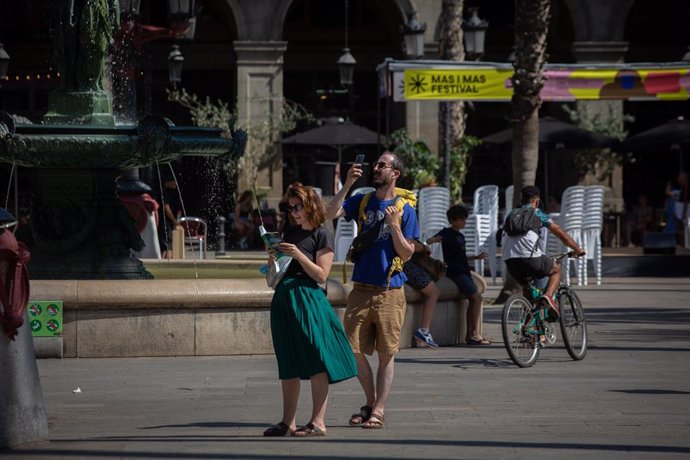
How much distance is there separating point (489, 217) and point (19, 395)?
53.6 ft

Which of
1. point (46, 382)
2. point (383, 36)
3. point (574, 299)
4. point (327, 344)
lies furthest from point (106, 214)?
point (383, 36)

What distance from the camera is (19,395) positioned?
877 cm

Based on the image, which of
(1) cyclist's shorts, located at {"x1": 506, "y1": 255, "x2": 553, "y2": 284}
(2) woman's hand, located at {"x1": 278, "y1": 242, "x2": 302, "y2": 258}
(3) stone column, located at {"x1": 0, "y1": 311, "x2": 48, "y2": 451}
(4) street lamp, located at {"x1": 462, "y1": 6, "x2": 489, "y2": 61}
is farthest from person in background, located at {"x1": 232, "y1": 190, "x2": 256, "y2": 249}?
(3) stone column, located at {"x1": 0, "y1": 311, "x2": 48, "y2": 451}

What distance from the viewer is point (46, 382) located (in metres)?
11.9

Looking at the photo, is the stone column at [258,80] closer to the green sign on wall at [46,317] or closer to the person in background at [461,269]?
the person in background at [461,269]

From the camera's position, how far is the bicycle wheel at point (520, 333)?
13.1m

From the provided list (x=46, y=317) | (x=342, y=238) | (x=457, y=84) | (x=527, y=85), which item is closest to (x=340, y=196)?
(x=46, y=317)

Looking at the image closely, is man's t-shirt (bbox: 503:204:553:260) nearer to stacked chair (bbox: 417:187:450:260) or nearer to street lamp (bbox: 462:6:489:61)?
stacked chair (bbox: 417:187:450:260)

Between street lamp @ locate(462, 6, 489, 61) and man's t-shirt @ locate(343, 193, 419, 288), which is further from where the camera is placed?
street lamp @ locate(462, 6, 489, 61)

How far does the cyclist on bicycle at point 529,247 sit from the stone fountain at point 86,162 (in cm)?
256

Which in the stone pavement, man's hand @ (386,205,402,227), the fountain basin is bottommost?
the stone pavement

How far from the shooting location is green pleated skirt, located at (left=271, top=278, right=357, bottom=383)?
9.17 metres

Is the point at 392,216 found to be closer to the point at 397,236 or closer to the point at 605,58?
the point at 397,236

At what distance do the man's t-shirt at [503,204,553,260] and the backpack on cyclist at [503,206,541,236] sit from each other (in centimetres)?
3
